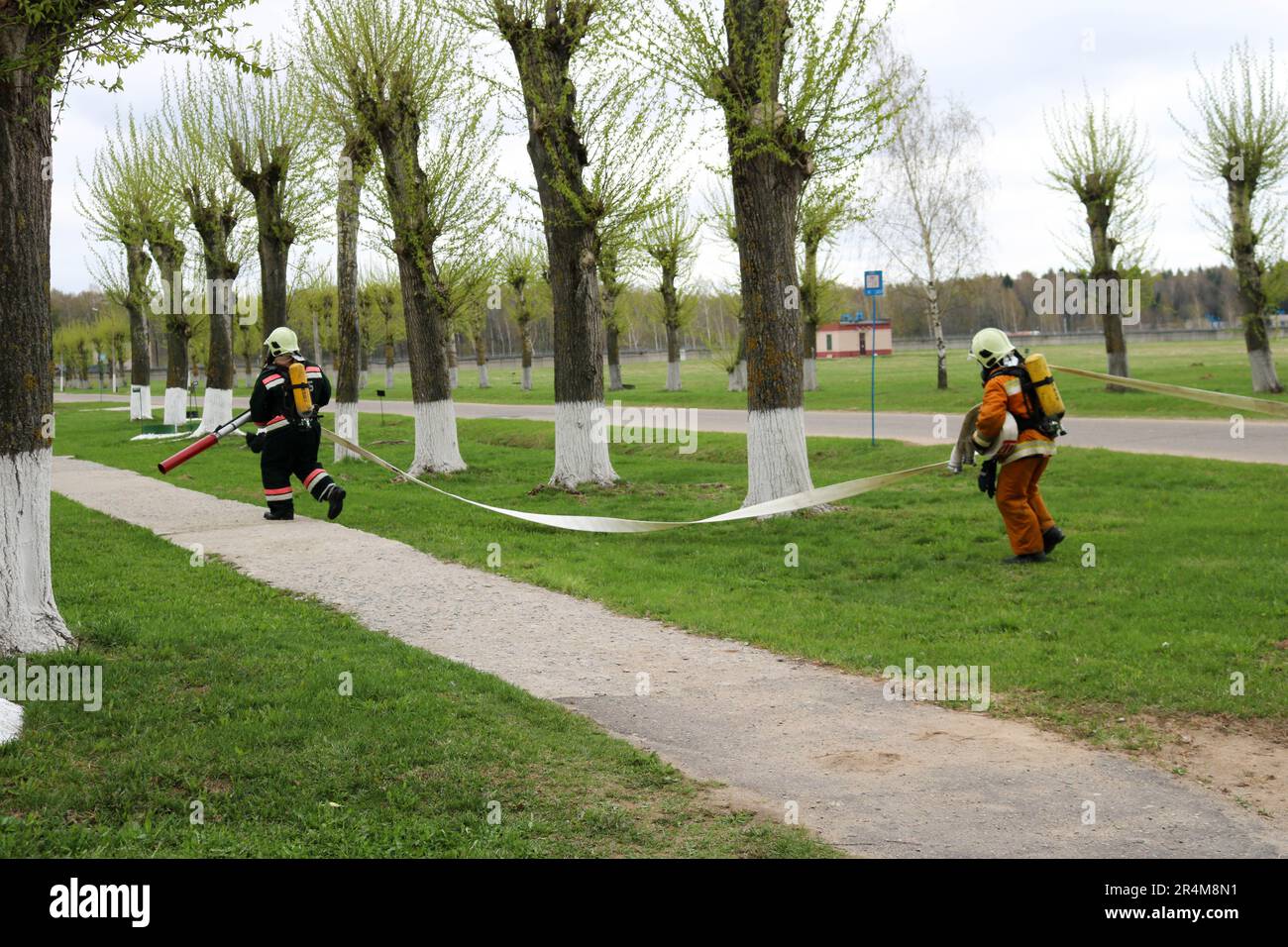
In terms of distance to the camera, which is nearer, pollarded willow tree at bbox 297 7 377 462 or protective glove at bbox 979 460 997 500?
protective glove at bbox 979 460 997 500

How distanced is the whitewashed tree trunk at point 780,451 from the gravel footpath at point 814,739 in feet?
13.2

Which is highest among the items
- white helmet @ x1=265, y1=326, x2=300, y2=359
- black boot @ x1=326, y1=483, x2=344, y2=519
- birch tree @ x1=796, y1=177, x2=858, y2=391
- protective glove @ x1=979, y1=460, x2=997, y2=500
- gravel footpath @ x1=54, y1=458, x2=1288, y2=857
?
birch tree @ x1=796, y1=177, x2=858, y2=391

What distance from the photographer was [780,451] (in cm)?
1285

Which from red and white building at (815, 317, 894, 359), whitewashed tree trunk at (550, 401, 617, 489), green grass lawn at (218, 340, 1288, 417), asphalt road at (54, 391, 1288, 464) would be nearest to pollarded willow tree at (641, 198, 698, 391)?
green grass lawn at (218, 340, 1288, 417)

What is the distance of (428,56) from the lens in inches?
731

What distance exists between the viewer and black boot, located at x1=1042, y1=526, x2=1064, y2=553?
401 inches

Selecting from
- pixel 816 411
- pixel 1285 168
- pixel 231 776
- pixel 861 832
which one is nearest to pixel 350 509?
pixel 231 776

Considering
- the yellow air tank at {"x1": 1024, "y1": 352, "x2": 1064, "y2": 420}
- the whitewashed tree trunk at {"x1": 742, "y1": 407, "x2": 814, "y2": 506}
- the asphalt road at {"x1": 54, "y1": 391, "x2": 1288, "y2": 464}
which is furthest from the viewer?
the asphalt road at {"x1": 54, "y1": 391, "x2": 1288, "y2": 464}

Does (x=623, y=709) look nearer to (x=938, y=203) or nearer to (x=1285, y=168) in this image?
(x=1285, y=168)

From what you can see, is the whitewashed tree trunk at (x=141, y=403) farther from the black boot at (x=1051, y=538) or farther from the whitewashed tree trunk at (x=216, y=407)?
the black boot at (x=1051, y=538)

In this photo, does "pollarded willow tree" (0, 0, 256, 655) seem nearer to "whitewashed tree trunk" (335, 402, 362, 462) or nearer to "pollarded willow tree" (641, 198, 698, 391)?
"whitewashed tree trunk" (335, 402, 362, 462)

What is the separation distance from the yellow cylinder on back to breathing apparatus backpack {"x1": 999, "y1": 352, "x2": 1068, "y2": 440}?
26.6 ft

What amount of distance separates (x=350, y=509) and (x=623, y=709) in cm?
929
